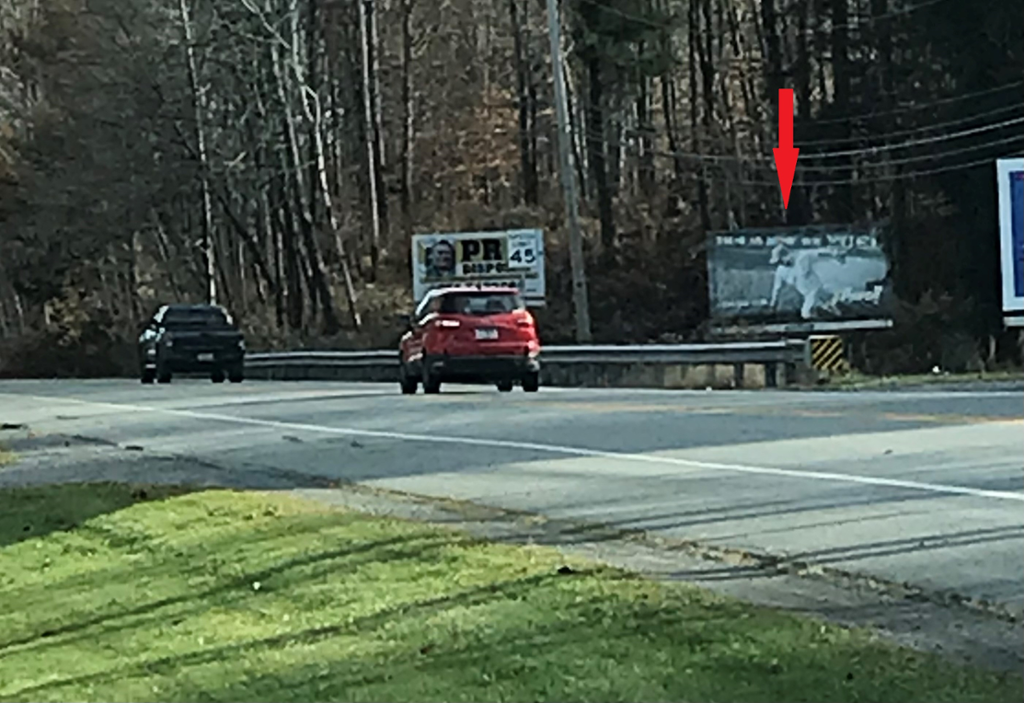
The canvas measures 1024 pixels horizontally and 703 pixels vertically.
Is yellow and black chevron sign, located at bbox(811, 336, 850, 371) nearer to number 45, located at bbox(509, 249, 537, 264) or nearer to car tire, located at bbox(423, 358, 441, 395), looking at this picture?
car tire, located at bbox(423, 358, 441, 395)

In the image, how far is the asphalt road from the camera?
12008 mm

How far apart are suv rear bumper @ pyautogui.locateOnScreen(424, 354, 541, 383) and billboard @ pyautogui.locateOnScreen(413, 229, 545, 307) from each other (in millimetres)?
18423

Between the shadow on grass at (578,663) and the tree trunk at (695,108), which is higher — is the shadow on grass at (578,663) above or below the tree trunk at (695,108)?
below

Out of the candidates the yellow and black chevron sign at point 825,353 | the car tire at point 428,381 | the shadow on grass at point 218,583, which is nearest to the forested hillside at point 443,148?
the yellow and black chevron sign at point 825,353

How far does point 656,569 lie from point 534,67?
54.8 meters

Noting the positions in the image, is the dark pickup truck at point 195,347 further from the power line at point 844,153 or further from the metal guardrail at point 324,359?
the power line at point 844,153

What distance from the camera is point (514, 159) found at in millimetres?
66062

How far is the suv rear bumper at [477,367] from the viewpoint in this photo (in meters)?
29.8

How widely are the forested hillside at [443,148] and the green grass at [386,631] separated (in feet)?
116

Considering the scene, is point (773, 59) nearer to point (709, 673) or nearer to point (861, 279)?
point (861, 279)

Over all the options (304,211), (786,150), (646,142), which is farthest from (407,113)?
(786,150)

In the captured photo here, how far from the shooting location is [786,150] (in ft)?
175

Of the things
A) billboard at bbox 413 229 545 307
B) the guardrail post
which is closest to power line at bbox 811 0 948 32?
billboard at bbox 413 229 545 307

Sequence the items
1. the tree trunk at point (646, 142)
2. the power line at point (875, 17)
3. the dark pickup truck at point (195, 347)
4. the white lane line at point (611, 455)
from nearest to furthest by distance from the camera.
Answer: the white lane line at point (611, 455)
the dark pickup truck at point (195, 347)
the power line at point (875, 17)
the tree trunk at point (646, 142)
